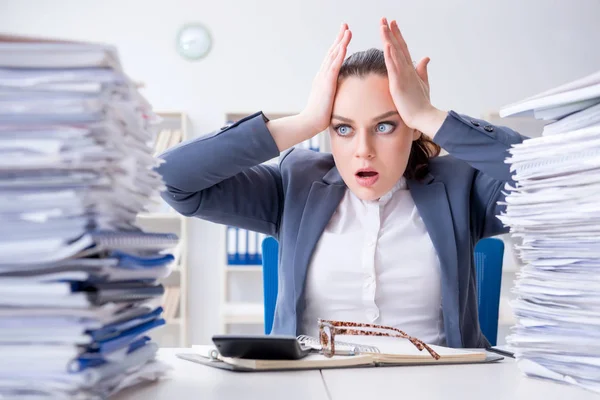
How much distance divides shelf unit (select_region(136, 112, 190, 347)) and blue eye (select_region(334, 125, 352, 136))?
9.85 feet

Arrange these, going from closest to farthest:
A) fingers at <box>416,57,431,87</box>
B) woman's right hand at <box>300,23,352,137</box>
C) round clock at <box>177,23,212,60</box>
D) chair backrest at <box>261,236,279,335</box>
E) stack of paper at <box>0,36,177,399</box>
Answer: stack of paper at <box>0,36,177,399</box> < woman's right hand at <box>300,23,352,137</box> < fingers at <box>416,57,431,87</box> < chair backrest at <box>261,236,279,335</box> < round clock at <box>177,23,212,60</box>

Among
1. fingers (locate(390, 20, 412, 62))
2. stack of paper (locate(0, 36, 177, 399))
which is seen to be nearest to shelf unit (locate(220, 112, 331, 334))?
fingers (locate(390, 20, 412, 62))

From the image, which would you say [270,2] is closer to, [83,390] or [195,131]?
[195,131]

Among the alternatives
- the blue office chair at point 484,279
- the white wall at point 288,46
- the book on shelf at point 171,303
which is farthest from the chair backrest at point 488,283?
the white wall at point 288,46

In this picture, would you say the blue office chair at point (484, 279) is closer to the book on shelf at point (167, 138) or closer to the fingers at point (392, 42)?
the fingers at point (392, 42)

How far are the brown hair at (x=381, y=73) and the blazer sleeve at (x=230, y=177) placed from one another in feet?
0.82

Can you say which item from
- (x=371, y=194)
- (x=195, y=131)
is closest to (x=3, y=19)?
(x=195, y=131)

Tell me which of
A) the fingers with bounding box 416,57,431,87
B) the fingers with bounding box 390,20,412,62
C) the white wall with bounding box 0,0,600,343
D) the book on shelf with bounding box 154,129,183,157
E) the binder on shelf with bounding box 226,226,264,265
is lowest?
the binder on shelf with bounding box 226,226,264,265

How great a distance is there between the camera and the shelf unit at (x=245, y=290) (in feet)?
14.4

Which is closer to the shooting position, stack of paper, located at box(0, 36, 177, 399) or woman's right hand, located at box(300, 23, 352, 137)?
stack of paper, located at box(0, 36, 177, 399)

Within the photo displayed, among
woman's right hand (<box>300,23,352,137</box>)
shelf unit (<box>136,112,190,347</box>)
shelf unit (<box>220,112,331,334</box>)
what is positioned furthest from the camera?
shelf unit (<box>136,112,190,347</box>)

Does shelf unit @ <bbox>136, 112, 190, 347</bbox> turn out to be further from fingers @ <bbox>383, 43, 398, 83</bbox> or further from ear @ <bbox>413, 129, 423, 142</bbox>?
fingers @ <bbox>383, 43, 398, 83</bbox>

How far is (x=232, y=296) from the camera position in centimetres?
494

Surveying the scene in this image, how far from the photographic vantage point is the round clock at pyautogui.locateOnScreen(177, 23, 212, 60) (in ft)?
16.1
